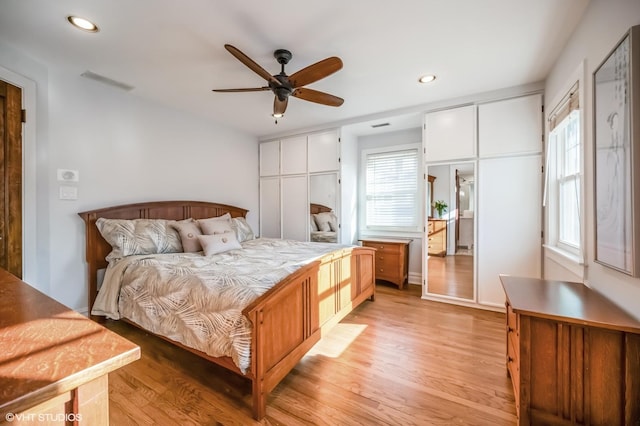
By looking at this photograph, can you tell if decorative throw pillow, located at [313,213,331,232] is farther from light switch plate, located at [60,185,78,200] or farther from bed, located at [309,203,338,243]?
light switch plate, located at [60,185,78,200]

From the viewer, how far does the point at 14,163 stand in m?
2.26

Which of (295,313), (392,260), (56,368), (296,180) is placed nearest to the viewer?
(56,368)

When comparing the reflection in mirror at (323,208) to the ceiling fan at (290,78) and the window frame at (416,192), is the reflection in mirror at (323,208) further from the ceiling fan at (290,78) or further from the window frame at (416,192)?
the ceiling fan at (290,78)

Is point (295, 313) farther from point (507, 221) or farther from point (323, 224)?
point (507, 221)

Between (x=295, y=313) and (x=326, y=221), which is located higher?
(x=326, y=221)

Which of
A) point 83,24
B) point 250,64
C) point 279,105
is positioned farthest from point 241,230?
point 83,24

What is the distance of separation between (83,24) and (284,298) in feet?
8.15

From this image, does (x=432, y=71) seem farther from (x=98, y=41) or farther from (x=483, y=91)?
(x=98, y=41)

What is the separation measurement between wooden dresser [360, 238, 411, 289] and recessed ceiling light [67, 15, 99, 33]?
381 cm

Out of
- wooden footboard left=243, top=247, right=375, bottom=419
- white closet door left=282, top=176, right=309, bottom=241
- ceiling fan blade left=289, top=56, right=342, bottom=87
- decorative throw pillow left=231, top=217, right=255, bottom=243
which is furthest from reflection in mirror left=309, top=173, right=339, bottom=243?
ceiling fan blade left=289, top=56, right=342, bottom=87

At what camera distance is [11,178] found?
224 centimetres

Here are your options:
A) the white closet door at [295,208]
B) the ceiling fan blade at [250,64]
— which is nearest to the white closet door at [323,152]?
the white closet door at [295,208]

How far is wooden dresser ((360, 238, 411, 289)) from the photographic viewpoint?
397 cm

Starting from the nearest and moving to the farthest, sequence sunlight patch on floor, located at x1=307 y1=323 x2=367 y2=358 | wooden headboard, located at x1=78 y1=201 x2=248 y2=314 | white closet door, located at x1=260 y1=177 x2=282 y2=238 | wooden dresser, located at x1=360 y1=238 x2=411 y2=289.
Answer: sunlight patch on floor, located at x1=307 y1=323 x2=367 y2=358 < wooden headboard, located at x1=78 y1=201 x2=248 y2=314 < wooden dresser, located at x1=360 y1=238 x2=411 y2=289 < white closet door, located at x1=260 y1=177 x2=282 y2=238
